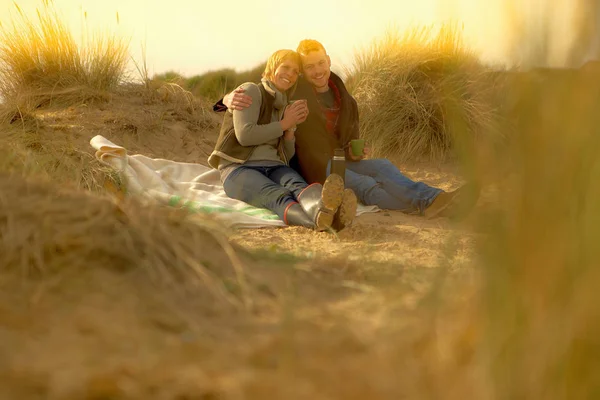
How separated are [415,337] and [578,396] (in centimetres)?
30

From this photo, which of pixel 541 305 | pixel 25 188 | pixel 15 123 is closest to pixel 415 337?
pixel 541 305

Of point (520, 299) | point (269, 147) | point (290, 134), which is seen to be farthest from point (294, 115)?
point (520, 299)

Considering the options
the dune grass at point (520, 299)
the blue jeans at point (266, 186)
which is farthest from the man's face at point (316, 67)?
the dune grass at point (520, 299)

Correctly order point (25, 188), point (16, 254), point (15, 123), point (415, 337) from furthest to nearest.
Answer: point (15, 123) → point (25, 188) → point (16, 254) → point (415, 337)

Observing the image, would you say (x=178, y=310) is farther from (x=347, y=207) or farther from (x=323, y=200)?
(x=347, y=207)

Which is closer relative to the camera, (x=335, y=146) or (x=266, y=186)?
(x=266, y=186)

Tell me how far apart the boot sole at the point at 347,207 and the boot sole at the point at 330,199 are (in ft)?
0.13

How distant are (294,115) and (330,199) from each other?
2.88 feet

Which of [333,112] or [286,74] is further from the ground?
[286,74]

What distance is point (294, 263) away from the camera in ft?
6.03

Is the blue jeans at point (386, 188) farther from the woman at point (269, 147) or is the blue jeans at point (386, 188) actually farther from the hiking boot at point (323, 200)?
the hiking boot at point (323, 200)

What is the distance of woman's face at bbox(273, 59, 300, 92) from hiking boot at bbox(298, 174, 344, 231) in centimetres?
84

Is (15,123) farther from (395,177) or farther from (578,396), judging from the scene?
(578,396)

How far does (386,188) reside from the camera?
4.46m
